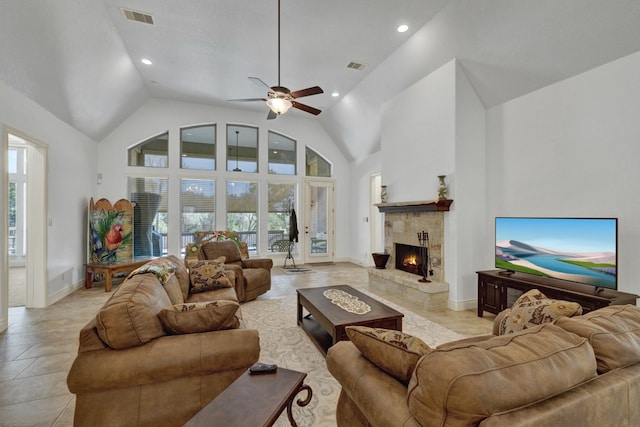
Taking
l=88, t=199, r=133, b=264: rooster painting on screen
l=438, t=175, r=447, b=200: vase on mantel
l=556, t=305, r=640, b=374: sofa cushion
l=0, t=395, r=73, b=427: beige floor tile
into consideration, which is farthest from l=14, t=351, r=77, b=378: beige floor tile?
l=438, t=175, r=447, b=200: vase on mantel

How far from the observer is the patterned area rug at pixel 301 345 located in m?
1.98

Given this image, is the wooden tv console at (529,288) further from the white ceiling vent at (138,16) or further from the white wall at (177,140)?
the white ceiling vent at (138,16)

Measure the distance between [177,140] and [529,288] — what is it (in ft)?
23.6

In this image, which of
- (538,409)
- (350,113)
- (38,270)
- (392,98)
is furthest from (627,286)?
(38,270)

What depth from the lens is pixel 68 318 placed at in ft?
12.4

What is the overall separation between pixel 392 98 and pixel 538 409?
5.37m

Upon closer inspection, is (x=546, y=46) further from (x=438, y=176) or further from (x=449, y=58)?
(x=438, y=176)

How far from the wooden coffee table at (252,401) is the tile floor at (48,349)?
59.4 inches

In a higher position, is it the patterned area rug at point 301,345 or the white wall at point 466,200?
the white wall at point 466,200

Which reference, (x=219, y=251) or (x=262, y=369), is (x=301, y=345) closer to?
(x=262, y=369)

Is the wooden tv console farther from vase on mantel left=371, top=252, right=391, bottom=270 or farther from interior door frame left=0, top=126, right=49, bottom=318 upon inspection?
interior door frame left=0, top=126, right=49, bottom=318

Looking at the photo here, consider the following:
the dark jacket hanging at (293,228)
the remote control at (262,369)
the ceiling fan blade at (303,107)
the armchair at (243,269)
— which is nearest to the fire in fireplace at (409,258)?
the armchair at (243,269)

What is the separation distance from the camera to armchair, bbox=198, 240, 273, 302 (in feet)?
14.0

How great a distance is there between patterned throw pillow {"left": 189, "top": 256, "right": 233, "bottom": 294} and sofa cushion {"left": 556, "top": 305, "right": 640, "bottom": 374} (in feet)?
10.6
